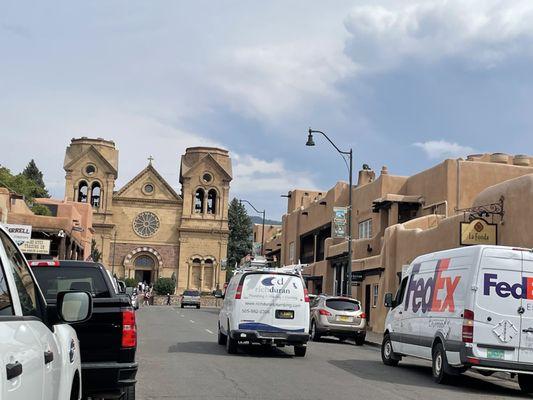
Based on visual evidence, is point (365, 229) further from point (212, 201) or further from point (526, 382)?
point (212, 201)

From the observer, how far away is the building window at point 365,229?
39.8m

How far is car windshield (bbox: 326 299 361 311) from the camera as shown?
23.8 meters

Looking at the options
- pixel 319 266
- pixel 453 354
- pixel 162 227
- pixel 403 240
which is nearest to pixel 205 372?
pixel 453 354

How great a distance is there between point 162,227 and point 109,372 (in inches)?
3399

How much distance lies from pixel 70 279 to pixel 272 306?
8202 millimetres

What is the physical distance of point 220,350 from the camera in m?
18.2

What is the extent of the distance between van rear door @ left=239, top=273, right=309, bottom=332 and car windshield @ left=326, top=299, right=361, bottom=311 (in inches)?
271

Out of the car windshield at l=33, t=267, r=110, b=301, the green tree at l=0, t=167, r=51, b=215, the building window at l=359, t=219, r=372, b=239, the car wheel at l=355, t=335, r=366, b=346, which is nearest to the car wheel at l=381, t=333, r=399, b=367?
the car wheel at l=355, t=335, r=366, b=346

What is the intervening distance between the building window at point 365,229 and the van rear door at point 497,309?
2722 centimetres

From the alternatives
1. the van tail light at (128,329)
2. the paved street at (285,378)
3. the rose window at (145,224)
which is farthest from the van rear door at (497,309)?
the rose window at (145,224)

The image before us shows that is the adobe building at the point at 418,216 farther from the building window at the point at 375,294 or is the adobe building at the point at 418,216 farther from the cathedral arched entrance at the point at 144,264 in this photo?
the cathedral arched entrance at the point at 144,264

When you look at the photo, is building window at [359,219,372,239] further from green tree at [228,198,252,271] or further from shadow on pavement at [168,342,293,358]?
green tree at [228,198,252,271]

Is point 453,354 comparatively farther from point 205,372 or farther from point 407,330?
point 205,372

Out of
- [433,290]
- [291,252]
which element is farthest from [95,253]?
[433,290]
